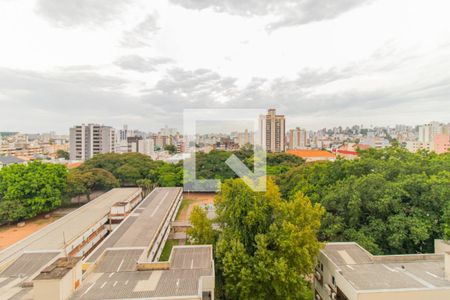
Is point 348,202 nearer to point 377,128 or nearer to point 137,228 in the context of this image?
point 137,228

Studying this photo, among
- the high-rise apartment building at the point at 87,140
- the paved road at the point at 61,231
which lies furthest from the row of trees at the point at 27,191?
the high-rise apartment building at the point at 87,140

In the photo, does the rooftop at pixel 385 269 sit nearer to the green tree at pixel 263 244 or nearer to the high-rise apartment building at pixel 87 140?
the green tree at pixel 263 244

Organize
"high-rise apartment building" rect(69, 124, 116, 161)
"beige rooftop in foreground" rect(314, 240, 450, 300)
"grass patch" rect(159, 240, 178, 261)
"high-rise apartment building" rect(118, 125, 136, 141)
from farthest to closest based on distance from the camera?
"high-rise apartment building" rect(118, 125, 136, 141) < "high-rise apartment building" rect(69, 124, 116, 161) < "grass patch" rect(159, 240, 178, 261) < "beige rooftop in foreground" rect(314, 240, 450, 300)

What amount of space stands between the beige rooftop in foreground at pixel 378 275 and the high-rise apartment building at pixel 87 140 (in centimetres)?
4338

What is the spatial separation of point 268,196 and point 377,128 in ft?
422

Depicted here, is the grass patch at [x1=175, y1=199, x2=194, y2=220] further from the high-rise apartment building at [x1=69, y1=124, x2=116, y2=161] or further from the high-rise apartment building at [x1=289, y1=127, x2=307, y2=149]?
the high-rise apartment building at [x1=289, y1=127, x2=307, y2=149]

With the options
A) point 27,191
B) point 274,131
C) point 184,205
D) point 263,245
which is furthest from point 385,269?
point 274,131

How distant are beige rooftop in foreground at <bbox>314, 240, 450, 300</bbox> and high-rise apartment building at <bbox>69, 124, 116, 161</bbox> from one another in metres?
43.4

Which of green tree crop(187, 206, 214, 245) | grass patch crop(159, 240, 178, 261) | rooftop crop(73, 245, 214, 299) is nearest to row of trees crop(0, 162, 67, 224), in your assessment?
grass patch crop(159, 240, 178, 261)

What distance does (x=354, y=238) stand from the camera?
1026cm

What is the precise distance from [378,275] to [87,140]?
4567 cm

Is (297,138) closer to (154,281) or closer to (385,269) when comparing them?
(385,269)

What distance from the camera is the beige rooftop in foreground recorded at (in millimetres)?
6355

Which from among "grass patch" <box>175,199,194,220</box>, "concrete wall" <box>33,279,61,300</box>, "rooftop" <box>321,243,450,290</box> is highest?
"concrete wall" <box>33,279,61,300</box>
